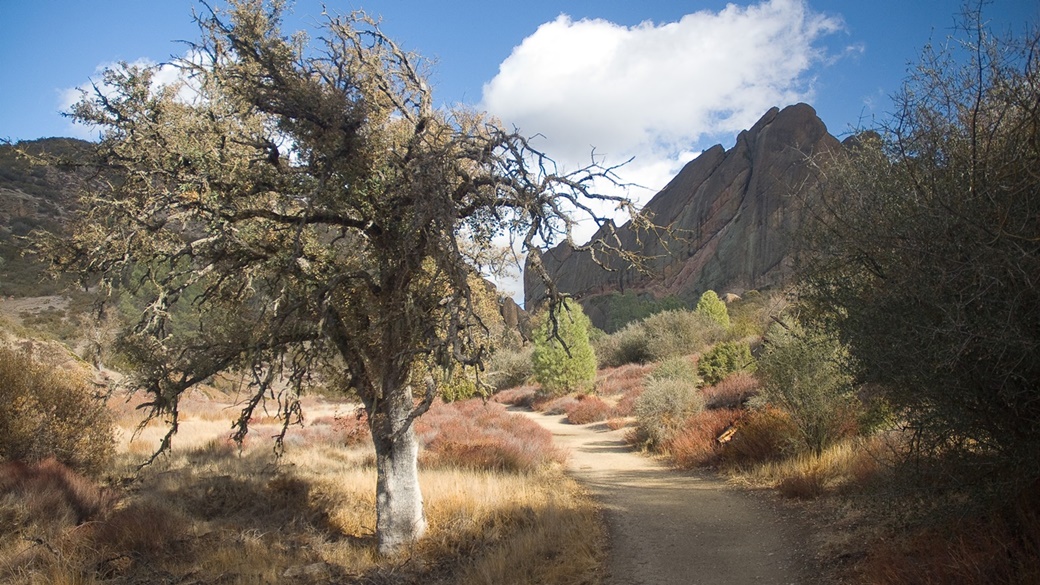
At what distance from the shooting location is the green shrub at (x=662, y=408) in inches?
640

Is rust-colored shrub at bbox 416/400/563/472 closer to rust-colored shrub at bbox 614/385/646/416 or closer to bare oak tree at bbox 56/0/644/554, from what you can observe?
bare oak tree at bbox 56/0/644/554

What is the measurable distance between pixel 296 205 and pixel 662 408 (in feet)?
40.1

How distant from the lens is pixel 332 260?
8.33 meters

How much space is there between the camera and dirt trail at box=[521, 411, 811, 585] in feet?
21.6

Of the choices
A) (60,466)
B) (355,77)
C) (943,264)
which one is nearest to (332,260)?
(355,77)

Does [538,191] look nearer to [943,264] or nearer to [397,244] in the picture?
[397,244]

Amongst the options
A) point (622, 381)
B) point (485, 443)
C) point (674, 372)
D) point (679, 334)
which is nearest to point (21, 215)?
point (485, 443)

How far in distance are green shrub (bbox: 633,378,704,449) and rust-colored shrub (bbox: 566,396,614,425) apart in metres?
7.89

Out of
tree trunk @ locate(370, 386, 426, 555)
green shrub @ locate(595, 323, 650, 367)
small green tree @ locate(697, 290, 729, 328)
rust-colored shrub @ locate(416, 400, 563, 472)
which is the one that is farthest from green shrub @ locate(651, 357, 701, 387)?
small green tree @ locate(697, 290, 729, 328)

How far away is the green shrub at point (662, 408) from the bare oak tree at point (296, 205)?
985cm

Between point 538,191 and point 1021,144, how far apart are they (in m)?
4.04

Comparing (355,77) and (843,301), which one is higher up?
(355,77)

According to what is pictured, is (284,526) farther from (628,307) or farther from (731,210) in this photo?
(731,210)

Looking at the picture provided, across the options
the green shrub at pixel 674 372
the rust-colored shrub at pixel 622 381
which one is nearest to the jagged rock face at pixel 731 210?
the rust-colored shrub at pixel 622 381
